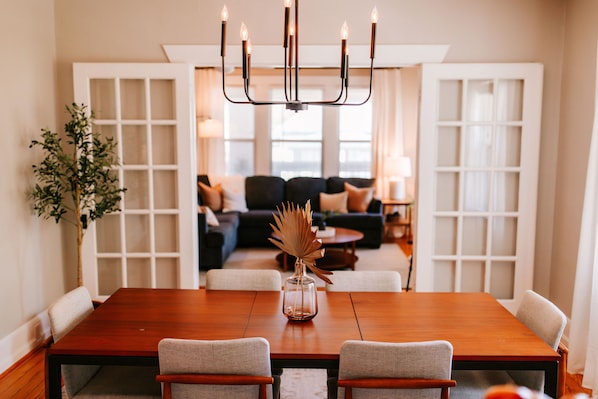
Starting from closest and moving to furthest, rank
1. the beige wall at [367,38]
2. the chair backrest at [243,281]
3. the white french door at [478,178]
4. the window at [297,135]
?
1. the chair backrest at [243,281]
2. the beige wall at [367,38]
3. the white french door at [478,178]
4. the window at [297,135]

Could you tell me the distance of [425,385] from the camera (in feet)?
6.31

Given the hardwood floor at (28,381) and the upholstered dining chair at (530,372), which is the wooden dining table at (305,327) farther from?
the hardwood floor at (28,381)

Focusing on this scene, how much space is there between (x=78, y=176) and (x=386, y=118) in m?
5.36

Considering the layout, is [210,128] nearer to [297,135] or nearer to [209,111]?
[209,111]

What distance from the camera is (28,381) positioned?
3.27 meters

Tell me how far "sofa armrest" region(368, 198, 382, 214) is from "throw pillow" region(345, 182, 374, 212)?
5cm

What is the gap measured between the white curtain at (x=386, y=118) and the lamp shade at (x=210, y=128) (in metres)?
2.39

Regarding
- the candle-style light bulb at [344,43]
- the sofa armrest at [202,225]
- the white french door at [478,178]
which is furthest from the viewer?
the sofa armrest at [202,225]

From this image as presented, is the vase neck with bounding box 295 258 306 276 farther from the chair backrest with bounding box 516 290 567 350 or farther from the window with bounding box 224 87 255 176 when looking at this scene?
the window with bounding box 224 87 255 176

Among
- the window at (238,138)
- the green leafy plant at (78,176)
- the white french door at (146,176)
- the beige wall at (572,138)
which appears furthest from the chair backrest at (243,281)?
the window at (238,138)

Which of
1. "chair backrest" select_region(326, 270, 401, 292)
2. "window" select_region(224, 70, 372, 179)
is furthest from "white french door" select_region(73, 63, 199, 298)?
"window" select_region(224, 70, 372, 179)

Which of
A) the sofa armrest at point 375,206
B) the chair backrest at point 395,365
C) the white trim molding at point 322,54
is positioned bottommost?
the chair backrest at point 395,365

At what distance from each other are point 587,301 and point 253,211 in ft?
15.7

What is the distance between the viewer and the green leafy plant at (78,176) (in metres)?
3.71
